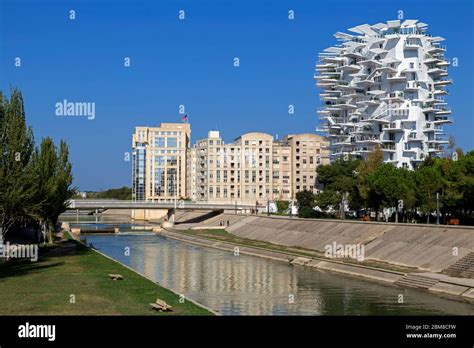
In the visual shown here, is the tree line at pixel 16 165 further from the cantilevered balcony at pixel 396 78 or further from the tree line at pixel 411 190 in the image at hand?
the cantilevered balcony at pixel 396 78

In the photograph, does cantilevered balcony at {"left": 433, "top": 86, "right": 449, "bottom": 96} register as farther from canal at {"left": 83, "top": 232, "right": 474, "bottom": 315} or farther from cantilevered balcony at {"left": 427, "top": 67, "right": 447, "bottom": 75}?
canal at {"left": 83, "top": 232, "right": 474, "bottom": 315}

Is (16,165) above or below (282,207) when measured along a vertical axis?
above

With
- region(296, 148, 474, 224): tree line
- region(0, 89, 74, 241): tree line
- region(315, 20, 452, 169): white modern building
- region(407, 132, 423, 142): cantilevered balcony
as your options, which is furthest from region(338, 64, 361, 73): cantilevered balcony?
region(0, 89, 74, 241): tree line

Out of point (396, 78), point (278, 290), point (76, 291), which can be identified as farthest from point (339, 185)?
point (76, 291)

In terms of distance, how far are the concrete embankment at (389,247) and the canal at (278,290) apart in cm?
145

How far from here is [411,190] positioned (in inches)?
3068

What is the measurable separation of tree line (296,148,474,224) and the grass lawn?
40.6 m

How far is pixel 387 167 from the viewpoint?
83.1 meters

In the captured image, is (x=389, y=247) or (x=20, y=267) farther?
(x=389, y=247)

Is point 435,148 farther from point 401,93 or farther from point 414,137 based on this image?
point 401,93

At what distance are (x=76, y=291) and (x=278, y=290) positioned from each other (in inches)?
581
